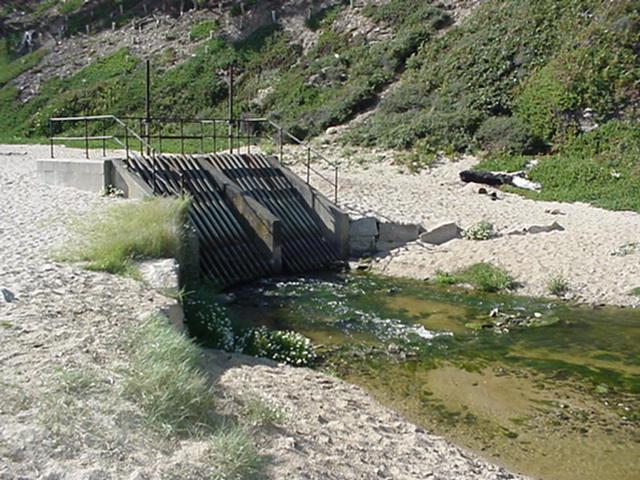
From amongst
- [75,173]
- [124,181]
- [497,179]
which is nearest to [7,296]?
[124,181]

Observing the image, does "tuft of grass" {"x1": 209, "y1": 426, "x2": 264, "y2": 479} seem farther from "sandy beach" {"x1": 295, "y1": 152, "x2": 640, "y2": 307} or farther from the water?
"sandy beach" {"x1": 295, "y1": 152, "x2": 640, "y2": 307}

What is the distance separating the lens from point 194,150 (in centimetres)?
2756

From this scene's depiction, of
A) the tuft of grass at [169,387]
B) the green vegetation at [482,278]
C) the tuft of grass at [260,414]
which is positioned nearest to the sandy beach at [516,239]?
the green vegetation at [482,278]

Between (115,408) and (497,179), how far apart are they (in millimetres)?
16985

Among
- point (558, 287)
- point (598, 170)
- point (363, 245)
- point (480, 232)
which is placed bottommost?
point (558, 287)

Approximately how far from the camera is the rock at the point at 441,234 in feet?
52.2

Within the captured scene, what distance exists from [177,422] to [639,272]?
10.8 metres

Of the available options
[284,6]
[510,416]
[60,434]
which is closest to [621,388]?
[510,416]

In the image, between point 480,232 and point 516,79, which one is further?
point 516,79

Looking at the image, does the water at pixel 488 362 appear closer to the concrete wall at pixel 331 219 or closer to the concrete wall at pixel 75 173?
the concrete wall at pixel 331 219

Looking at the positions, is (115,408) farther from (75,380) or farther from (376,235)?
(376,235)

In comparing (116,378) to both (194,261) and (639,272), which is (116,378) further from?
(639,272)

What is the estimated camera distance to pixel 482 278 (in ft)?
45.4

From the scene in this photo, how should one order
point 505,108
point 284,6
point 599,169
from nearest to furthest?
point 599,169
point 505,108
point 284,6
